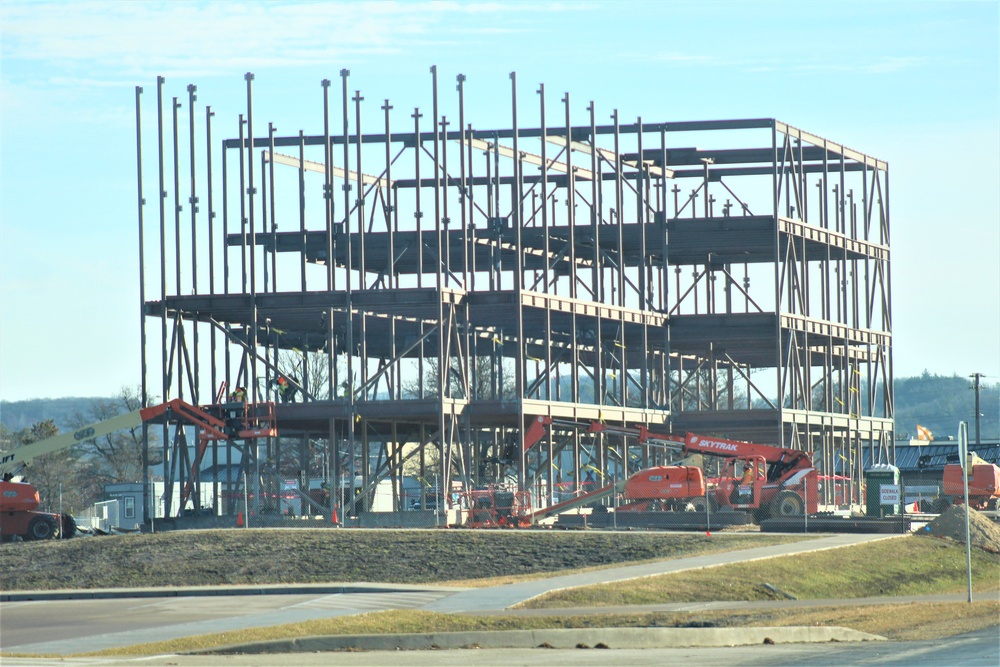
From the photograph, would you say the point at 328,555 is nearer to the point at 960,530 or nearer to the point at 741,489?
the point at 960,530

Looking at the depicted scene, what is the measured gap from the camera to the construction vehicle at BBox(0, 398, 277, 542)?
49031mm

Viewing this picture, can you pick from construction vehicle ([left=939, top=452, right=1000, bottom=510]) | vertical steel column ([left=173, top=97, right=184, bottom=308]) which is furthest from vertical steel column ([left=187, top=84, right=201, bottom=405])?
construction vehicle ([left=939, top=452, right=1000, bottom=510])

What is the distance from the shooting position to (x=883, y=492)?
49.8m

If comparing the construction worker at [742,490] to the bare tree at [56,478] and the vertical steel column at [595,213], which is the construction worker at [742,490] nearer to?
the vertical steel column at [595,213]

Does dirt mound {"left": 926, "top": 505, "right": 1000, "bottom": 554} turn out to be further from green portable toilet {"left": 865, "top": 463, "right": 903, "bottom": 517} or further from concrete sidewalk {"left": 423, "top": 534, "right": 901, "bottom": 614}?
green portable toilet {"left": 865, "top": 463, "right": 903, "bottom": 517}

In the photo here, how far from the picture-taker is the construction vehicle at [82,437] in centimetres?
4903

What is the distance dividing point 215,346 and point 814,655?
40098 millimetres

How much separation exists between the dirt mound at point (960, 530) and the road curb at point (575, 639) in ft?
63.7

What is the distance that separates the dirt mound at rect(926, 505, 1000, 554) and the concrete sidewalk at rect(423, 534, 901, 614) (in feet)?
7.72

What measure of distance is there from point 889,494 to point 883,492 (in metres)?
0.57

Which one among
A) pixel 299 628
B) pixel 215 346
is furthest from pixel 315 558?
pixel 215 346

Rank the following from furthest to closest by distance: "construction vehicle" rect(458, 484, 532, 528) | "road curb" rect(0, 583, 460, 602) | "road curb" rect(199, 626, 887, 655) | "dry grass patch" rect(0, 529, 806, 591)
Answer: "construction vehicle" rect(458, 484, 532, 528) → "dry grass patch" rect(0, 529, 806, 591) → "road curb" rect(0, 583, 460, 602) → "road curb" rect(199, 626, 887, 655)

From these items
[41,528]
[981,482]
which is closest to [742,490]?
[981,482]

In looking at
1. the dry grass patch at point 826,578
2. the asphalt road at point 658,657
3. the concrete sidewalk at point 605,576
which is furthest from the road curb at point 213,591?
the asphalt road at point 658,657
